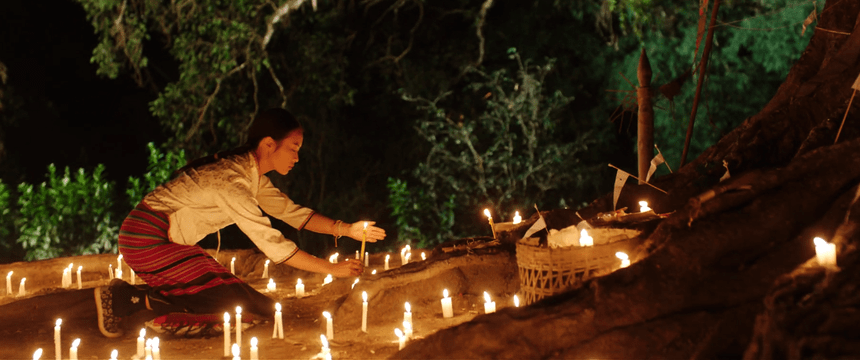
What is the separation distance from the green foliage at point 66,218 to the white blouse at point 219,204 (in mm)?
6411

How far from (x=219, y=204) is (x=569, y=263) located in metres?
2.28

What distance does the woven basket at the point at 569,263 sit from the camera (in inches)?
146

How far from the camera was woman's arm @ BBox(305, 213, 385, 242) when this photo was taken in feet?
15.6

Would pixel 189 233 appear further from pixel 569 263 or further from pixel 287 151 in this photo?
pixel 569 263

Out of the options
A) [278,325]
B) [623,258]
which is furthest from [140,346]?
[623,258]

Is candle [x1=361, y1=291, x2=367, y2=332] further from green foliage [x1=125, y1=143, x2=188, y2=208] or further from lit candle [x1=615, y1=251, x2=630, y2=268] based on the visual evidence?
green foliage [x1=125, y1=143, x2=188, y2=208]

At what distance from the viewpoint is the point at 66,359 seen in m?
4.25

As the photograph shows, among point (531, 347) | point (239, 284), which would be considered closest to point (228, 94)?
point (239, 284)

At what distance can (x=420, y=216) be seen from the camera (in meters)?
11.5

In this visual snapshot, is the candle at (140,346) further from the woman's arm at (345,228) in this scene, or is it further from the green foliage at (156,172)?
the green foliage at (156,172)


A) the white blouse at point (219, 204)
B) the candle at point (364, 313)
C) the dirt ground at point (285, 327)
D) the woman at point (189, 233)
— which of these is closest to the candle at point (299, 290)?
the dirt ground at point (285, 327)

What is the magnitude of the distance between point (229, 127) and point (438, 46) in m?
3.85

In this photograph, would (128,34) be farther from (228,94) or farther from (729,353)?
(729,353)

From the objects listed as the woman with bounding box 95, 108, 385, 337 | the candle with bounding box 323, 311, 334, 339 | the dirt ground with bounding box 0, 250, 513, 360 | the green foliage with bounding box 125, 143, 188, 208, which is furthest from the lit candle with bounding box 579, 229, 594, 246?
the green foliage with bounding box 125, 143, 188, 208
